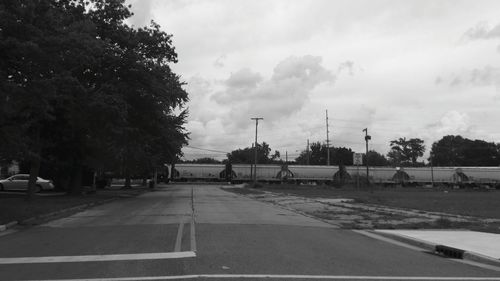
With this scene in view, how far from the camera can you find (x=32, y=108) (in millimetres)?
19719

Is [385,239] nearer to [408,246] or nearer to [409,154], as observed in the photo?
[408,246]

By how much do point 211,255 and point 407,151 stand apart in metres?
195

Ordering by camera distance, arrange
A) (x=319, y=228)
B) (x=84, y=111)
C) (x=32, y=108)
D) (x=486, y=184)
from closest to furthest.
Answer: (x=319, y=228) → (x=32, y=108) → (x=84, y=111) → (x=486, y=184)

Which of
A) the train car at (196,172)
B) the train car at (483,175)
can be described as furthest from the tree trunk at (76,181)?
the train car at (483,175)

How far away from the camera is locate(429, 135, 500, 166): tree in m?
172

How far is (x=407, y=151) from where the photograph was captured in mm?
197000

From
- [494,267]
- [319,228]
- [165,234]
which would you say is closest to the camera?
[494,267]

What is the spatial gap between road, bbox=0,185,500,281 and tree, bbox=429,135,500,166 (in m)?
162

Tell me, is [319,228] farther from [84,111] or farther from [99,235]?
[84,111]

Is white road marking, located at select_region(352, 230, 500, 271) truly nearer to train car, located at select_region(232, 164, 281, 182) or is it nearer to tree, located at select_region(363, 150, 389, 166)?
train car, located at select_region(232, 164, 281, 182)

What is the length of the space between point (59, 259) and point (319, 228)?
949 cm

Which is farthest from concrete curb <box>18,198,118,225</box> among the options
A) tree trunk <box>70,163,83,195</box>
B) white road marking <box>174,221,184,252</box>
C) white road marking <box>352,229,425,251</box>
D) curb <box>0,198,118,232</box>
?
white road marking <box>352,229,425,251</box>

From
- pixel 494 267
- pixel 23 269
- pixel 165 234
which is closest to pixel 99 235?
pixel 165 234

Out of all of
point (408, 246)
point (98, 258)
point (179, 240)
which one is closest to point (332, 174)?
point (408, 246)
